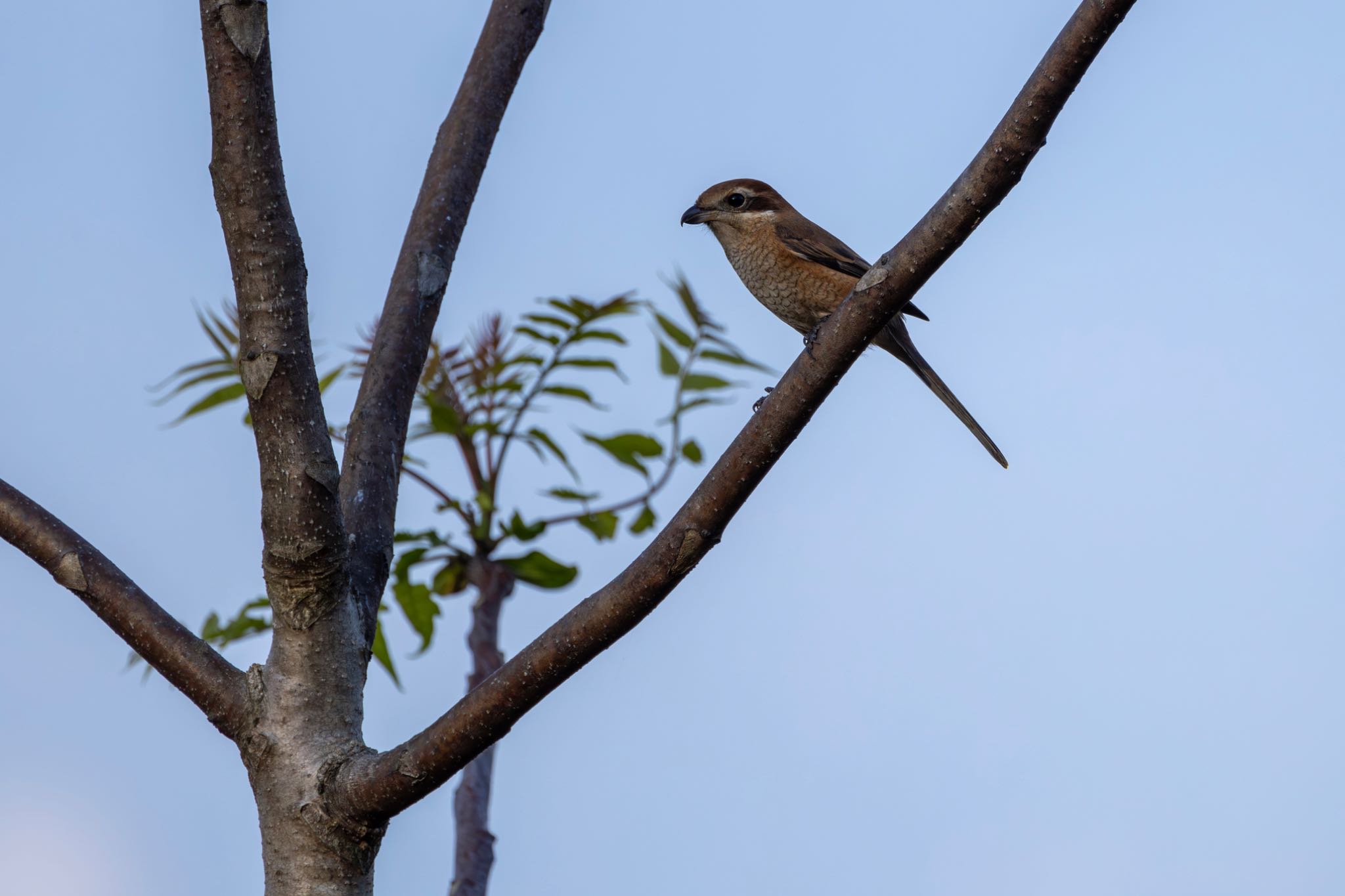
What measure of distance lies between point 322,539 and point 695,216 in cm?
302

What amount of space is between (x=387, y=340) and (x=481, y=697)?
4.23 ft

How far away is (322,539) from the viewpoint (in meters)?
2.60

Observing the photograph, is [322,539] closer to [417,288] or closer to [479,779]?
[417,288]

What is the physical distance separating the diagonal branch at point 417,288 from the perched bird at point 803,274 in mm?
1265

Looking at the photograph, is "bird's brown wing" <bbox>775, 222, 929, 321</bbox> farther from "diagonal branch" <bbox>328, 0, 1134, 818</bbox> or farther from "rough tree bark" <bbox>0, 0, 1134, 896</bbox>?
"diagonal branch" <bbox>328, 0, 1134, 818</bbox>

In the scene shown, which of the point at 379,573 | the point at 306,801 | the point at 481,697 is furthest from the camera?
the point at 379,573

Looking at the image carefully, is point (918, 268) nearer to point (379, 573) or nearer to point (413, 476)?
point (379, 573)

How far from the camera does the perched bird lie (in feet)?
15.1

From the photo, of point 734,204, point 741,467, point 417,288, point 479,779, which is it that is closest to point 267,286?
point 741,467

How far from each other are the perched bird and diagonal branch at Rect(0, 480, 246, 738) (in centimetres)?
241

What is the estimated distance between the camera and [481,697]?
7.86 ft

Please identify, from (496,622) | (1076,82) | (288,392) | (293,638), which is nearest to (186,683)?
(293,638)

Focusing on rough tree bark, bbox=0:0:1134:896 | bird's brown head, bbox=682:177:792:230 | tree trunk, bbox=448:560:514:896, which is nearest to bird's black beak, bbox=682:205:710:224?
bird's brown head, bbox=682:177:792:230

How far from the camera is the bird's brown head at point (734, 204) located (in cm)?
512
